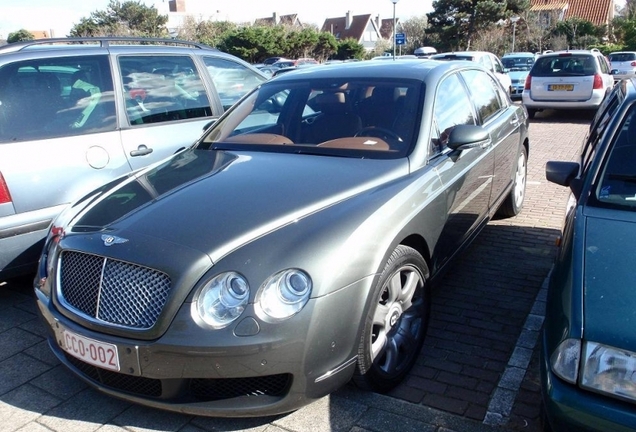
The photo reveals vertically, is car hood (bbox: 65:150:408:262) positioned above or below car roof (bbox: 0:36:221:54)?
below

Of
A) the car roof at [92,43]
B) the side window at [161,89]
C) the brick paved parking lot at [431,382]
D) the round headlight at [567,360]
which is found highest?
the car roof at [92,43]

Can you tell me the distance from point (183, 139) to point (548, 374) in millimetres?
3661

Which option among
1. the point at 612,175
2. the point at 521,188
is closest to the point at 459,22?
the point at 521,188

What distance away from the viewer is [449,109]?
4062 mm

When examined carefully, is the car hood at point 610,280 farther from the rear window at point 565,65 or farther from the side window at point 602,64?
the side window at point 602,64

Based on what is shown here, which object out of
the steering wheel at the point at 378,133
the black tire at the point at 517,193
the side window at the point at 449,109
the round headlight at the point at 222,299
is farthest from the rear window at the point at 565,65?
the round headlight at the point at 222,299

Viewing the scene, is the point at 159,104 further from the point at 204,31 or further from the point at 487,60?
the point at 204,31

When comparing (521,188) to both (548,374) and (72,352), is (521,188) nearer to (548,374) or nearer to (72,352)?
(548,374)

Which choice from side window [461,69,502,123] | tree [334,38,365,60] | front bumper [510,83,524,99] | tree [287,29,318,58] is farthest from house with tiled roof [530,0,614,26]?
side window [461,69,502,123]

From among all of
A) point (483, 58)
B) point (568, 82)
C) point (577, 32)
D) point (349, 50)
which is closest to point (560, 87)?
point (568, 82)

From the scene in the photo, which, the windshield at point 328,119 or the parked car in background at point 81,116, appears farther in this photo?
the parked car in background at point 81,116

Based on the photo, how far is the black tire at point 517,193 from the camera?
5762 millimetres

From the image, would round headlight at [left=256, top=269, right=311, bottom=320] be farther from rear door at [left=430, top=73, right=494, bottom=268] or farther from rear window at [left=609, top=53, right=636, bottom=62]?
rear window at [left=609, top=53, right=636, bottom=62]

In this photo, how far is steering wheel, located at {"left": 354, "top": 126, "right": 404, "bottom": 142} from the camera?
359 cm
